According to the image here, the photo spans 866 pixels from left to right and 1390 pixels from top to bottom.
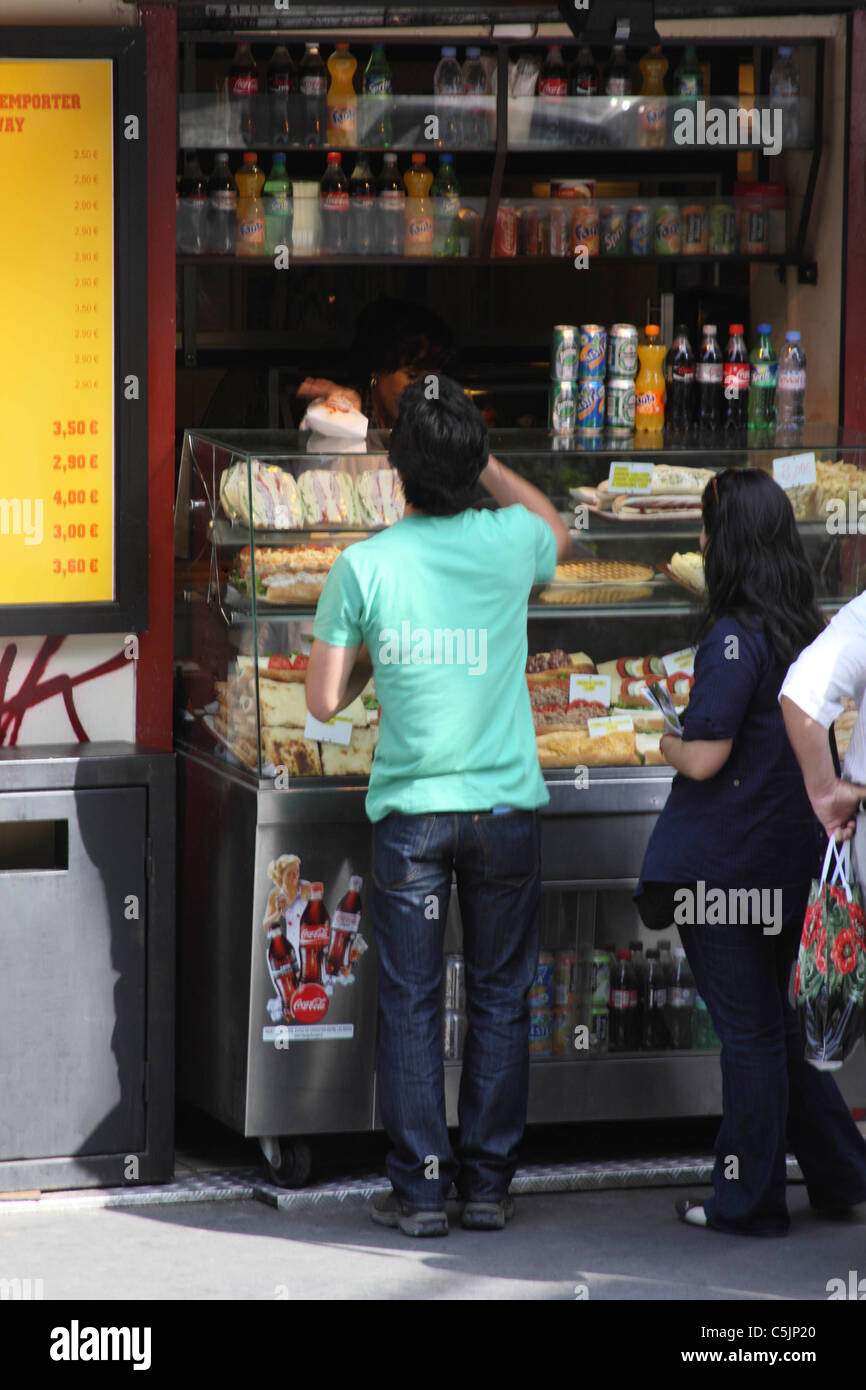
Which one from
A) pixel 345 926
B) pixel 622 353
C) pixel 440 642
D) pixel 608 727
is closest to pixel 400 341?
pixel 622 353

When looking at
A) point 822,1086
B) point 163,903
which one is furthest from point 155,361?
point 822,1086

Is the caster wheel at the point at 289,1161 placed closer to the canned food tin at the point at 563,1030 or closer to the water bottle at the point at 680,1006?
the canned food tin at the point at 563,1030

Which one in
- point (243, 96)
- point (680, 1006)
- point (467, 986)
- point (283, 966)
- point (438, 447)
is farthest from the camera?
point (243, 96)

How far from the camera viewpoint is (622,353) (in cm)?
519

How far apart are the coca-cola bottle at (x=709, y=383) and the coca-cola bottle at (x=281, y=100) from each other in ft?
4.42

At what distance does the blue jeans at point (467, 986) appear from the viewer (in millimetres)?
4070

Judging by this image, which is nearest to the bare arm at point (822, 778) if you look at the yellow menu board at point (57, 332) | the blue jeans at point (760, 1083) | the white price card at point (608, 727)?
the blue jeans at point (760, 1083)

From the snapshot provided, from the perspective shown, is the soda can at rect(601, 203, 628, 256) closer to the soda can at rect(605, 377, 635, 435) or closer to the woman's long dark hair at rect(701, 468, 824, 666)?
A: the soda can at rect(605, 377, 635, 435)

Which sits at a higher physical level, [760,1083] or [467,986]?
[467,986]

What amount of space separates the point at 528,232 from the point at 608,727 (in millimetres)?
1828

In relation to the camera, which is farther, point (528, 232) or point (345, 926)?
point (528, 232)

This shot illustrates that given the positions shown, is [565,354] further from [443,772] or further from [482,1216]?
[482,1216]

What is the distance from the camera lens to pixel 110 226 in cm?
453

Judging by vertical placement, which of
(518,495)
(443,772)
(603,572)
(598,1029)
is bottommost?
(598,1029)
